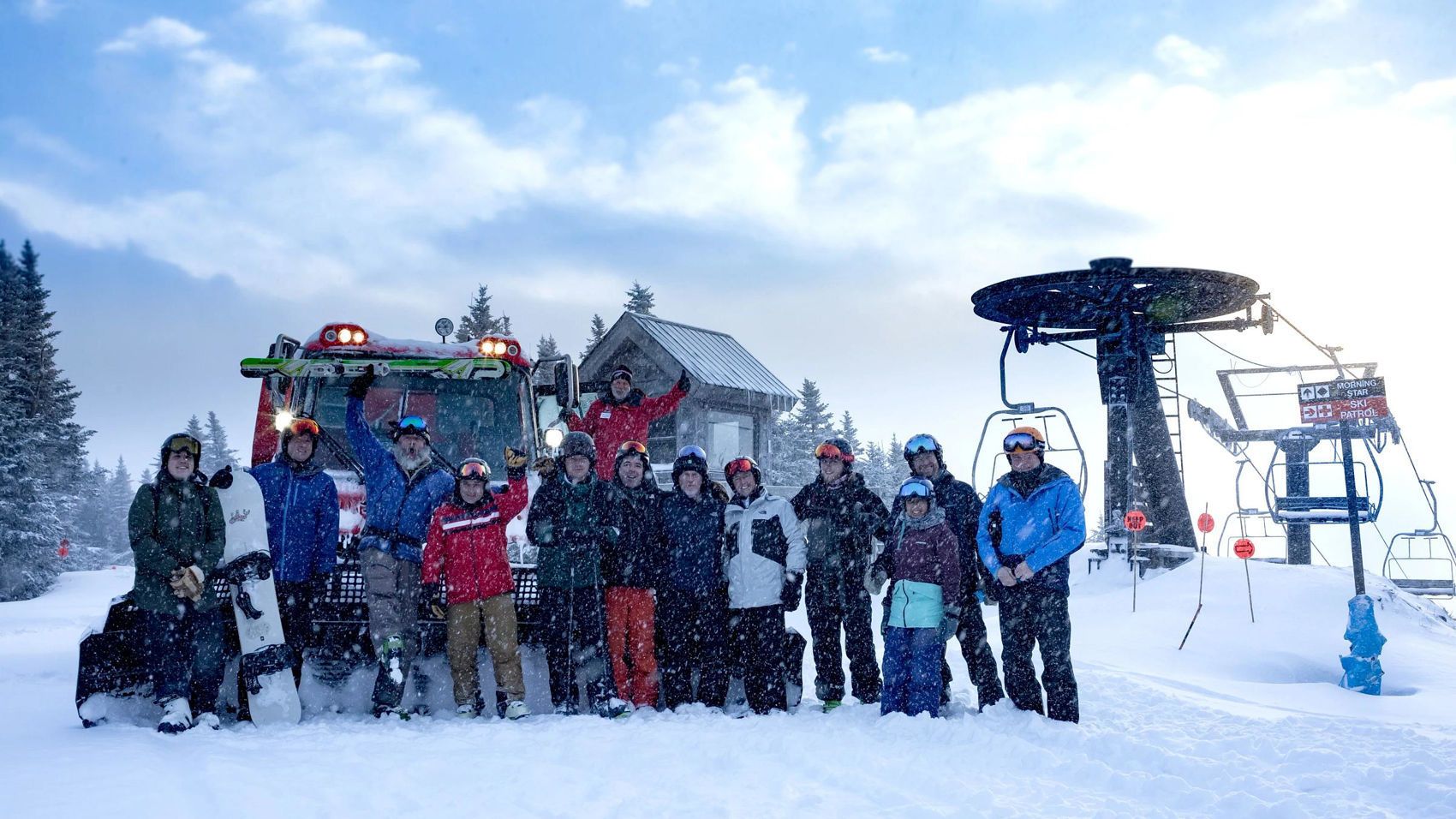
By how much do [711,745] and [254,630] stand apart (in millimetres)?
2960

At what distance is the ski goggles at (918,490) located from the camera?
6465mm

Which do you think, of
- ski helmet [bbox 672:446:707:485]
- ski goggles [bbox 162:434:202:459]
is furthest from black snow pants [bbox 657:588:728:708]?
ski goggles [bbox 162:434:202:459]

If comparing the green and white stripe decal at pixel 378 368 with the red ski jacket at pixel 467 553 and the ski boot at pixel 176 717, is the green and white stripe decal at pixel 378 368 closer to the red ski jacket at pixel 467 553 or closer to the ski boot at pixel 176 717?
the red ski jacket at pixel 467 553

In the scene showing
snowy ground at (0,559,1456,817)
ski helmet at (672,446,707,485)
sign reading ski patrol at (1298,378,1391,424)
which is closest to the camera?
snowy ground at (0,559,1456,817)

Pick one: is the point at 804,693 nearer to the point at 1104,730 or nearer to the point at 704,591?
the point at 704,591

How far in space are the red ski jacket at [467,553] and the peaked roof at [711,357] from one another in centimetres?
1474

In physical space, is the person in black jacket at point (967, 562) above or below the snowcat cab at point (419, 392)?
below

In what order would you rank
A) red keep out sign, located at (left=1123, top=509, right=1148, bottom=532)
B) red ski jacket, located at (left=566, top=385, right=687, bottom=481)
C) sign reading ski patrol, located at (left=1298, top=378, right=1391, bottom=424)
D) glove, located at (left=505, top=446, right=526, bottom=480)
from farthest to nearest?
red keep out sign, located at (left=1123, top=509, right=1148, bottom=532) → sign reading ski patrol, located at (left=1298, top=378, right=1391, bottom=424) → red ski jacket, located at (left=566, top=385, right=687, bottom=481) → glove, located at (left=505, top=446, right=526, bottom=480)

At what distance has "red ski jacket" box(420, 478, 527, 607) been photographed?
251 inches

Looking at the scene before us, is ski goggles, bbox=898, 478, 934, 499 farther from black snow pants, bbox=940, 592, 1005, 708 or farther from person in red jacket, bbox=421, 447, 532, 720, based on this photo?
person in red jacket, bbox=421, 447, 532, 720

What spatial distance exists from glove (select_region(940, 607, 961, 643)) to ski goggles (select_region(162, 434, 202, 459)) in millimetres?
4836

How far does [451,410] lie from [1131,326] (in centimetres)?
1390

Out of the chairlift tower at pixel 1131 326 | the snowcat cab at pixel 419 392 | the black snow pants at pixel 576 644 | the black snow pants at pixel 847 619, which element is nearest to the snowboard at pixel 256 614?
the snowcat cab at pixel 419 392

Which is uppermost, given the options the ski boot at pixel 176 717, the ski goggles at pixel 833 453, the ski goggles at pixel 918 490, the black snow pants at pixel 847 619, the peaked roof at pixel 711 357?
the peaked roof at pixel 711 357
